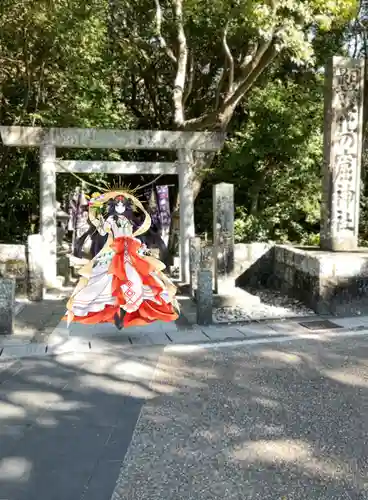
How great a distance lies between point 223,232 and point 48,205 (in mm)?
4020

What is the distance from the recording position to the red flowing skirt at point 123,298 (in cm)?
648

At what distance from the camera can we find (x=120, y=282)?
255 inches

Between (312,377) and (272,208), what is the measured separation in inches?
495

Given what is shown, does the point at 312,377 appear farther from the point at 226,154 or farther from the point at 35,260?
the point at 226,154

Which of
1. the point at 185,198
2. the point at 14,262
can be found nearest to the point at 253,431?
the point at 185,198

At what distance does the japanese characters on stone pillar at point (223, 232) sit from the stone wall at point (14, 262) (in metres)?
4.24

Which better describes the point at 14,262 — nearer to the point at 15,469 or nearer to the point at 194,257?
the point at 194,257

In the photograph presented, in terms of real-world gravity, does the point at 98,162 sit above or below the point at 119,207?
above

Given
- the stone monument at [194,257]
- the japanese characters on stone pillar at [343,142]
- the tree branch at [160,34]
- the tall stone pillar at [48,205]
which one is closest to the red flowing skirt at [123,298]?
the stone monument at [194,257]

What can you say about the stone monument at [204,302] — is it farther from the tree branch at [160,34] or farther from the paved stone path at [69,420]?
the tree branch at [160,34]

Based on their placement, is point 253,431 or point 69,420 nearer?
point 253,431

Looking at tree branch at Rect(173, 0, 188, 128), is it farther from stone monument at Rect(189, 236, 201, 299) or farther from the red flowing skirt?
the red flowing skirt

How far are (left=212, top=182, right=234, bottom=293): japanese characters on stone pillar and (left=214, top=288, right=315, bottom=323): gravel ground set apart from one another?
4.01 ft

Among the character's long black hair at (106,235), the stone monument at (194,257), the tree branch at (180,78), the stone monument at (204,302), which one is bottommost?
the stone monument at (204,302)
